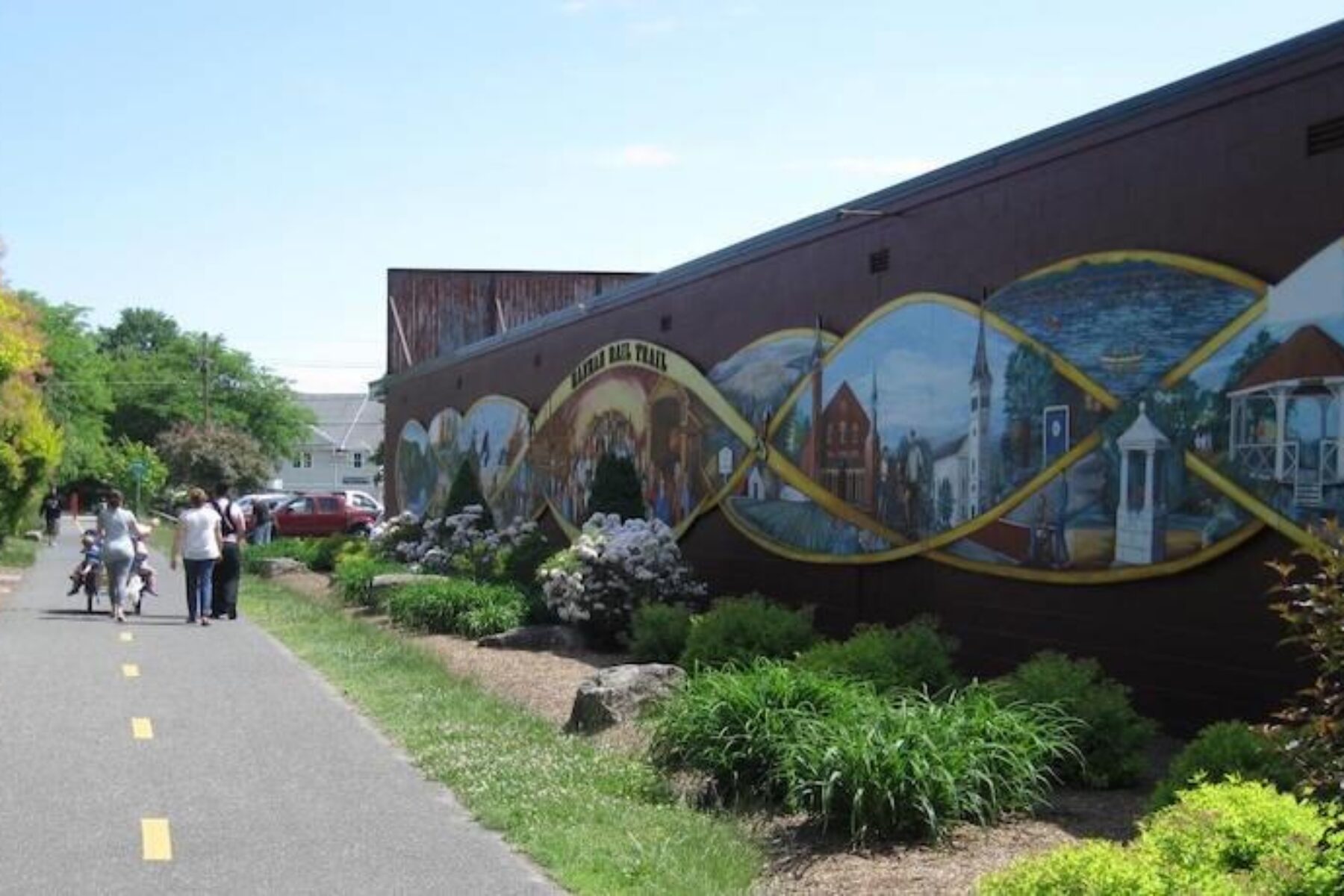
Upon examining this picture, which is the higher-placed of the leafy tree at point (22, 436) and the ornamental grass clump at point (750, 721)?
the leafy tree at point (22, 436)

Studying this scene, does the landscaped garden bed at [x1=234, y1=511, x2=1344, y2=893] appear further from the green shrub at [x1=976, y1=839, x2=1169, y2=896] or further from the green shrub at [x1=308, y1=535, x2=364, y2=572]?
the green shrub at [x1=308, y1=535, x2=364, y2=572]

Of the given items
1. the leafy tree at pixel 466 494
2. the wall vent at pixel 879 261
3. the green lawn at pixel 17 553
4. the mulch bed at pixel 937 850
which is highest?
the wall vent at pixel 879 261

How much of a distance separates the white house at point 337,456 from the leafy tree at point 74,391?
156 ft

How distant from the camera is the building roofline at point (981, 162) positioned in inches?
365

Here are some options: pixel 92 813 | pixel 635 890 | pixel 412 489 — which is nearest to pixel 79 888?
pixel 92 813

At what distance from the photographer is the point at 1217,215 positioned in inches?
384

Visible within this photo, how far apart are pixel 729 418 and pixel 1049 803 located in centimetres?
949

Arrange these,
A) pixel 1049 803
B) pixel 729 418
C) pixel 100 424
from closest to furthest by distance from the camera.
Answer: pixel 1049 803
pixel 729 418
pixel 100 424

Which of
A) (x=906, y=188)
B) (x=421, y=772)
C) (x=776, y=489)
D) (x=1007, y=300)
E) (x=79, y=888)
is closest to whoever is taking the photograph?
(x=79, y=888)

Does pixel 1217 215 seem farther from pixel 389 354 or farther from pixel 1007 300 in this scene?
pixel 389 354

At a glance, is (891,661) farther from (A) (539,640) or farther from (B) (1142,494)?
(A) (539,640)

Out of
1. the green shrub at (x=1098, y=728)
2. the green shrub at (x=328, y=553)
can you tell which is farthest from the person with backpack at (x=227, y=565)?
the green shrub at (x=1098, y=728)

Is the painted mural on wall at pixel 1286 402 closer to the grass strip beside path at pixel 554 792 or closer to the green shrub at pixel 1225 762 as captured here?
the green shrub at pixel 1225 762

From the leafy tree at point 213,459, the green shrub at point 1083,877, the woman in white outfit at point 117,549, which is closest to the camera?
the green shrub at point 1083,877
